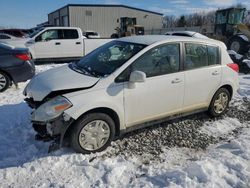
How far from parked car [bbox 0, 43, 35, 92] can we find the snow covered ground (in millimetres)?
2903

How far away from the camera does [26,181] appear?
3686mm

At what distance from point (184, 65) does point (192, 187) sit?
7.58 feet

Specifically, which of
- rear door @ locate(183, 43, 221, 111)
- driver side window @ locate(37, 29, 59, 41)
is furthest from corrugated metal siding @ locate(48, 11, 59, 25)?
rear door @ locate(183, 43, 221, 111)

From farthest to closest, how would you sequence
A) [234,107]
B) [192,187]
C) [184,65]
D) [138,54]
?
[234,107] → [184,65] → [138,54] → [192,187]

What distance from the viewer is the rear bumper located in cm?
A: 764

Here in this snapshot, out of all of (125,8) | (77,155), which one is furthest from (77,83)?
(125,8)

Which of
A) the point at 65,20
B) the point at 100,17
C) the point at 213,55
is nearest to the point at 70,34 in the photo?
the point at 213,55

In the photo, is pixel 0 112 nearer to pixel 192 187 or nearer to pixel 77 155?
pixel 77 155

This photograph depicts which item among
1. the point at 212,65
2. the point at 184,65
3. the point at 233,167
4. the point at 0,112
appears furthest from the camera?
the point at 0,112

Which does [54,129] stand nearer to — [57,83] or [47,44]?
[57,83]

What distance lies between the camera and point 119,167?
397 centimetres

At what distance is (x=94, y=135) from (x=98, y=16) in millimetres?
44846

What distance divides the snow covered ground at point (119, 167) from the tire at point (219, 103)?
0.86 metres

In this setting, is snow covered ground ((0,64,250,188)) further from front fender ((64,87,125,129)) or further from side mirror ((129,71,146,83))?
side mirror ((129,71,146,83))
